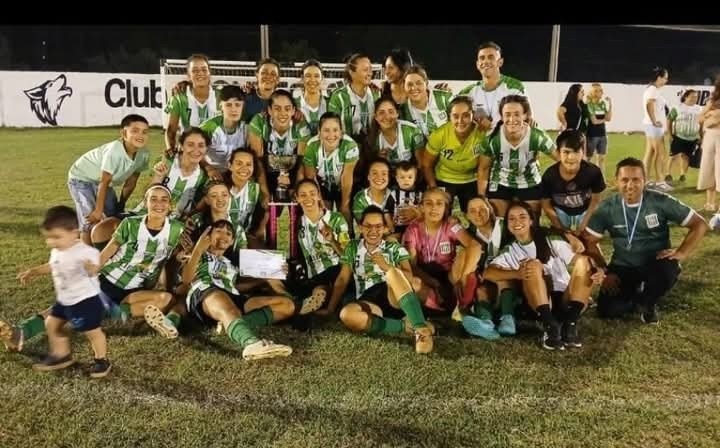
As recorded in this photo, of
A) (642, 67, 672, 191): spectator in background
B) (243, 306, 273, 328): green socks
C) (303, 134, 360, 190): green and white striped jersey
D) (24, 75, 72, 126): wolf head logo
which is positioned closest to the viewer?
(243, 306, 273, 328): green socks

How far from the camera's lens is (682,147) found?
5.21 meters

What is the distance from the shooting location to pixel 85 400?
1.92 m

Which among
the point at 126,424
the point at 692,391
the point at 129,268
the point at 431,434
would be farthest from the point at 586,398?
the point at 129,268

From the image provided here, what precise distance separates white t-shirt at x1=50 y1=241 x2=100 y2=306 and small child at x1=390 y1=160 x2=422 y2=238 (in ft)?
4.05

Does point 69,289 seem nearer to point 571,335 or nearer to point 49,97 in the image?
point 571,335

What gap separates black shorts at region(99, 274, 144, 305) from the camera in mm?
2432

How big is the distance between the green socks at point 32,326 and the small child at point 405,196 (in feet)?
4.65

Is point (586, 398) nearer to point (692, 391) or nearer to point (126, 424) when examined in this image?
point (692, 391)

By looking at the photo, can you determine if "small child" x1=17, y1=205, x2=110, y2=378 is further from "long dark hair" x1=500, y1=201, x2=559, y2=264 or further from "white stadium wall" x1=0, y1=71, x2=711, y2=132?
"white stadium wall" x1=0, y1=71, x2=711, y2=132

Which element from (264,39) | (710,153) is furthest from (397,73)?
(710,153)

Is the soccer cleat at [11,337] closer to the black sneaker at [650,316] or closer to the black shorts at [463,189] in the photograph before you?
the black shorts at [463,189]

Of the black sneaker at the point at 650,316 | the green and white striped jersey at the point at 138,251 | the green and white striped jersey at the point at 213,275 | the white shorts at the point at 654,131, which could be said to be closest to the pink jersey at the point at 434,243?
the green and white striped jersey at the point at 213,275

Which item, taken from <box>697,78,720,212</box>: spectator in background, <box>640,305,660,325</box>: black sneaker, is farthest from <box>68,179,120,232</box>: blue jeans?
<box>697,78,720,212</box>: spectator in background

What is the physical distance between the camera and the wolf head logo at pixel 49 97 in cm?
550
